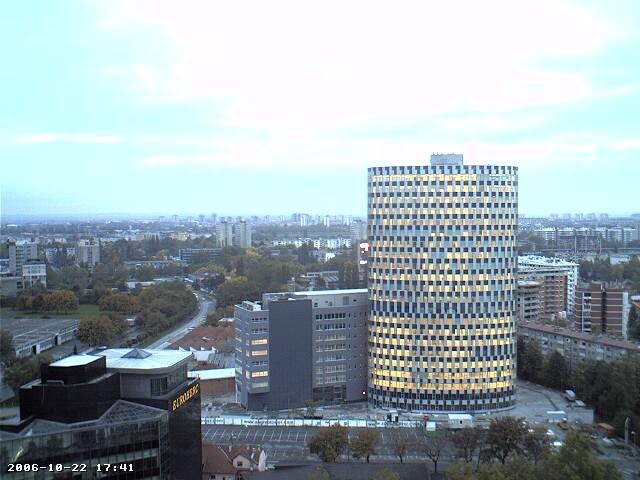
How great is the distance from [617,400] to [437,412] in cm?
560

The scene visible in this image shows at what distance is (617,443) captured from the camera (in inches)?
774

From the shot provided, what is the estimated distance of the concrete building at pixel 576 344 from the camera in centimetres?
2584

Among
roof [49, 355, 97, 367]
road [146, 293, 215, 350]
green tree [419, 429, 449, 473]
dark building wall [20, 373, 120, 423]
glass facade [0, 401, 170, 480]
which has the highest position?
roof [49, 355, 97, 367]

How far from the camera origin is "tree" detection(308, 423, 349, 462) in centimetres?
1695

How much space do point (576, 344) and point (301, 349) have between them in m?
11.6

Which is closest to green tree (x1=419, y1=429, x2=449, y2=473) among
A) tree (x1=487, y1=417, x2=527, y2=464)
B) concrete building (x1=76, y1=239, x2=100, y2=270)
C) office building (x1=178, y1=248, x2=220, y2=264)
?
tree (x1=487, y1=417, x2=527, y2=464)

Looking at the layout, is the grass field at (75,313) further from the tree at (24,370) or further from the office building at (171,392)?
the office building at (171,392)

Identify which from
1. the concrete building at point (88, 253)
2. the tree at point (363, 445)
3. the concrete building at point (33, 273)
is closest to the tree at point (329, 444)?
the tree at point (363, 445)

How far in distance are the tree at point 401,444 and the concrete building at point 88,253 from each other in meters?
39.5

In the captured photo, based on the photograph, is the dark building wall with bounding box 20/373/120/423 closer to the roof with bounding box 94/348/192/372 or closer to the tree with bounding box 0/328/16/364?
the roof with bounding box 94/348/192/372

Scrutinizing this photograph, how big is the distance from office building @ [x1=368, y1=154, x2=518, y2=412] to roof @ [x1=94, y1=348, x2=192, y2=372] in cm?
1050

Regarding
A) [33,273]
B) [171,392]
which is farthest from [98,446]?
[33,273]

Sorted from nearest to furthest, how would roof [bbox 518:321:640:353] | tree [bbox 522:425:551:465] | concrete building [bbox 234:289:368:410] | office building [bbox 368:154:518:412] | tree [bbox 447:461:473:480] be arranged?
1. tree [bbox 447:461:473:480]
2. tree [bbox 522:425:551:465]
3. office building [bbox 368:154:518:412]
4. concrete building [bbox 234:289:368:410]
5. roof [bbox 518:321:640:353]

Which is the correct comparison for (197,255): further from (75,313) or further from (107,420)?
(107,420)
